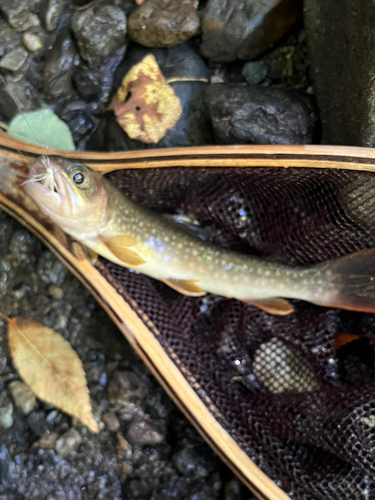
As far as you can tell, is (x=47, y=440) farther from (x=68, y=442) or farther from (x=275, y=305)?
(x=275, y=305)

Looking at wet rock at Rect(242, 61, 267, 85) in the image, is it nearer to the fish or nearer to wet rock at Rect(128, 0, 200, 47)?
wet rock at Rect(128, 0, 200, 47)

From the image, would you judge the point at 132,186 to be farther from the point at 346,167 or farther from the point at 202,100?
the point at 346,167

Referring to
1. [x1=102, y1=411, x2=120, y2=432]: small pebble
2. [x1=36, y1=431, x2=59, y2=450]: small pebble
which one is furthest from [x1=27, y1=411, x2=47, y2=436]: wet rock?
[x1=102, y1=411, x2=120, y2=432]: small pebble

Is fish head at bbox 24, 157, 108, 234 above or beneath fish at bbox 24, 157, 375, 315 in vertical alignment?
above

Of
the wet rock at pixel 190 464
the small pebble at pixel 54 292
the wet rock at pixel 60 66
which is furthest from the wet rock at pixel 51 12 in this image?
the wet rock at pixel 190 464

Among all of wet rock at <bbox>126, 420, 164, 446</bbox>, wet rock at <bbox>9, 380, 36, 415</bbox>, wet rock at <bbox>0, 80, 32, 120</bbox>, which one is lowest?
wet rock at <bbox>126, 420, 164, 446</bbox>

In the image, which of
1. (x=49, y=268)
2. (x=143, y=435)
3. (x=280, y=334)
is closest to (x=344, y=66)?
(x=280, y=334)
